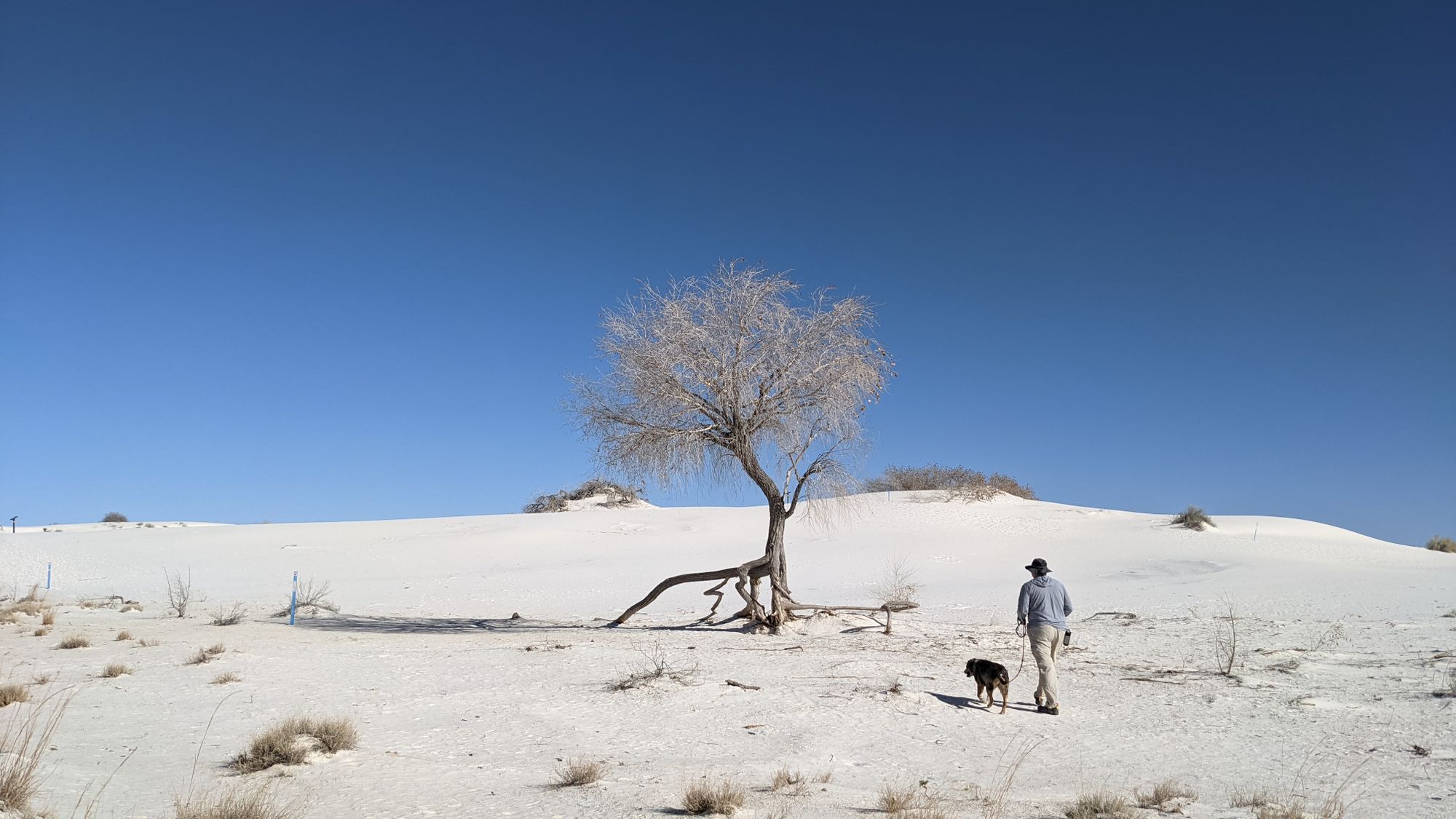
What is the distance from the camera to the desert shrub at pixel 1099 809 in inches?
229

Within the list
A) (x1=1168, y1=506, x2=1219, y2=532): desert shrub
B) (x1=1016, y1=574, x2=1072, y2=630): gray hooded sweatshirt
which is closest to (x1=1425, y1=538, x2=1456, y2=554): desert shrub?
(x1=1168, y1=506, x2=1219, y2=532): desert shrub

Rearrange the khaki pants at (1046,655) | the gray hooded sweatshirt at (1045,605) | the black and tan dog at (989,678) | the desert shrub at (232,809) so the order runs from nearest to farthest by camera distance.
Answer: the desert shrub at (232,809), the black and tan dog at (989,678), the khaki pants at (1046,655), the gray hooded sweatshirt at (1045,605)

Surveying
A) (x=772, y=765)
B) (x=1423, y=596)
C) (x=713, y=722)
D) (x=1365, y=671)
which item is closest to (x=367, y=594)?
(x=713, y=722)

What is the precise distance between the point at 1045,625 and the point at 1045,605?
0.78ft

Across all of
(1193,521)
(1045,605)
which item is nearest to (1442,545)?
(1193,521)

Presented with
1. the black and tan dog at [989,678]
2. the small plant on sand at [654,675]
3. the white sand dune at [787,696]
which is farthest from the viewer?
the small plant on sand at [654,675]

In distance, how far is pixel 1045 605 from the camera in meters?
10.2

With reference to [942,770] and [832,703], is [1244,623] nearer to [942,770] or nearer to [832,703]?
[832,703]

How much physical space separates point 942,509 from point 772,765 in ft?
118

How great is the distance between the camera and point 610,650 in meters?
14.3

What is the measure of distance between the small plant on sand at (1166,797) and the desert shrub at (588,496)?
164 ft

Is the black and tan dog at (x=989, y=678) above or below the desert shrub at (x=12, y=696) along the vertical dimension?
above

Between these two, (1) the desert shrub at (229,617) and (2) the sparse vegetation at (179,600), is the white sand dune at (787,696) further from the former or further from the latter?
(2) the sparse vegetation at (179,600)

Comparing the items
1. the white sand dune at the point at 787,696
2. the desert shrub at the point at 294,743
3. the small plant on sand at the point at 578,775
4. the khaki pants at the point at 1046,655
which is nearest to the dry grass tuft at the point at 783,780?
the white sand dune at the point at 787,696
